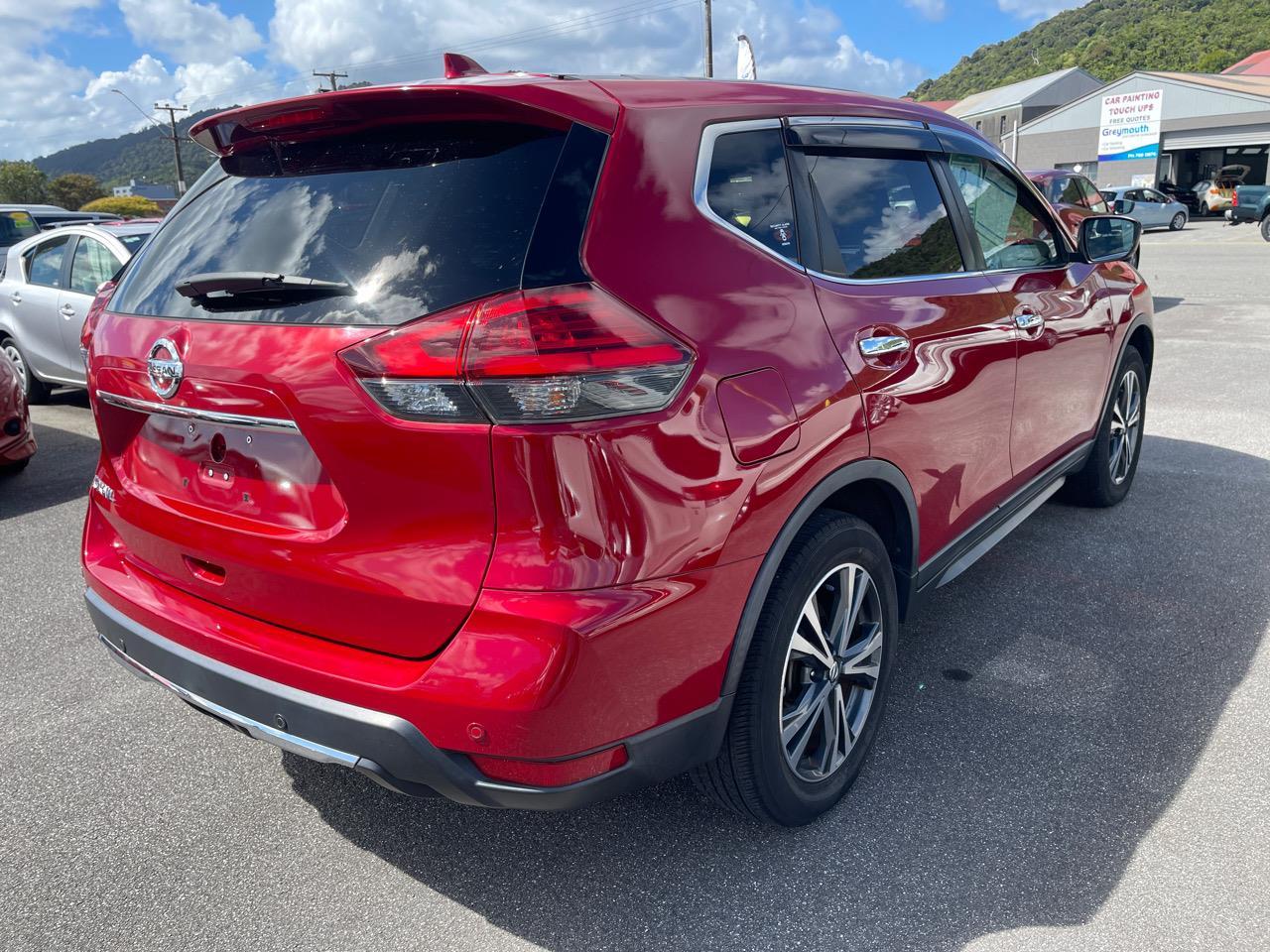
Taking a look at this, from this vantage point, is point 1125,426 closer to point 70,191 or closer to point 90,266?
point 90,266

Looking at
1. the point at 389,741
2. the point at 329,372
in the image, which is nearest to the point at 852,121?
the point at 329,372

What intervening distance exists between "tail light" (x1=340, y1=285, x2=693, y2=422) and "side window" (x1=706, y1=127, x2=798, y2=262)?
50 cm

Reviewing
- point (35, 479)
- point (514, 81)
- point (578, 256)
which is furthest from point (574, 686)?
point (35, 479)

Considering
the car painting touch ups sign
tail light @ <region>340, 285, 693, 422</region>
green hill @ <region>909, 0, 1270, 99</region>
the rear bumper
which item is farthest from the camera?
green hill @ <region>909, 0, 1270, 99</region>

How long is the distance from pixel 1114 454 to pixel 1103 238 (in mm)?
1360

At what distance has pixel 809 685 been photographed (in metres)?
2.54

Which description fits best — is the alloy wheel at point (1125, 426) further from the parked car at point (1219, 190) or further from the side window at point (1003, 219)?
the parked car at point (1219, 190)

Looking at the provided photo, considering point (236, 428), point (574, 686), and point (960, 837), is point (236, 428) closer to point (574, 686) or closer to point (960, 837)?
point (574, 686)

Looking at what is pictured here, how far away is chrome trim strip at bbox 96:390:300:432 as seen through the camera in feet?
6.74

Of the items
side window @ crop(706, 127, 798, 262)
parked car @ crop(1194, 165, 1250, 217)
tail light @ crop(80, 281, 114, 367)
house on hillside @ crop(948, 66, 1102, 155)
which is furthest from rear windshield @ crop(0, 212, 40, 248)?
house on hillside @ crop(948, 66, 1102, 155)

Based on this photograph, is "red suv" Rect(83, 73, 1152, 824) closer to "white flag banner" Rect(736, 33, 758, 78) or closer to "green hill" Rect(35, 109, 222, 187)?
"white flag banner" Rect(736, 33, 758, 78)

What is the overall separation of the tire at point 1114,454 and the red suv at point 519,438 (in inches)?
94.2

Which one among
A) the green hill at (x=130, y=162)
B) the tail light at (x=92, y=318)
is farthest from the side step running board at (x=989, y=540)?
the green hill at (x=130, y=162)

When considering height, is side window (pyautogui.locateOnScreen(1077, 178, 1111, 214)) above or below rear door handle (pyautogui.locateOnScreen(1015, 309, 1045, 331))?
below
